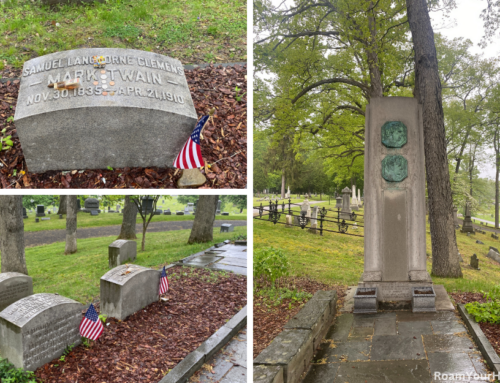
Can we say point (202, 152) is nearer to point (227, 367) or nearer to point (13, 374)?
point (227, 367)

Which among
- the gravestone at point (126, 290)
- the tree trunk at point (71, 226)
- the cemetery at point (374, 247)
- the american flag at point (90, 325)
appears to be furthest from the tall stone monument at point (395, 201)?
the tree trunk at point (71, 226)

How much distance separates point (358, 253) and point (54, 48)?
11.4 m

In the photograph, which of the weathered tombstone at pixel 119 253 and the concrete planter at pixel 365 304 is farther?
the weathered tombstone at pixel 119 253

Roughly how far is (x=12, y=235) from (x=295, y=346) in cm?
619

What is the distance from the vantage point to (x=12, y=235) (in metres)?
6.96

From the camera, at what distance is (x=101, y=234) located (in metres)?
13.8

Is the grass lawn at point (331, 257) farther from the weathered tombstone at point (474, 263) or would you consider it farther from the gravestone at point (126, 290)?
the gravestone at point (126, 290)

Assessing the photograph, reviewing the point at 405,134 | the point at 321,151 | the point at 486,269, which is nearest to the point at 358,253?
the point at 486,269

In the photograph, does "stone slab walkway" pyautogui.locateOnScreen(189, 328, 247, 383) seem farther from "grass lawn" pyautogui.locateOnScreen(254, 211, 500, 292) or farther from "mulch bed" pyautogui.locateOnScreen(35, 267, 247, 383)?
"grass lawn" pyautogui.locateOnScreen(254, 211, 500, 292)

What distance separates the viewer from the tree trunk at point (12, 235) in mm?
6806

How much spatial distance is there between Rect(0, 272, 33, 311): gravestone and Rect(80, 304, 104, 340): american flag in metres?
2.17

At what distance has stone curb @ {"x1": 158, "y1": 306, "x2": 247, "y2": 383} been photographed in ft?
14.4

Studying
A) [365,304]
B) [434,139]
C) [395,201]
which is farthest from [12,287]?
[434,139]

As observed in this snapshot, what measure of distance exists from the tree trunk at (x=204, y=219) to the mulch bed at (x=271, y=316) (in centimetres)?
465
